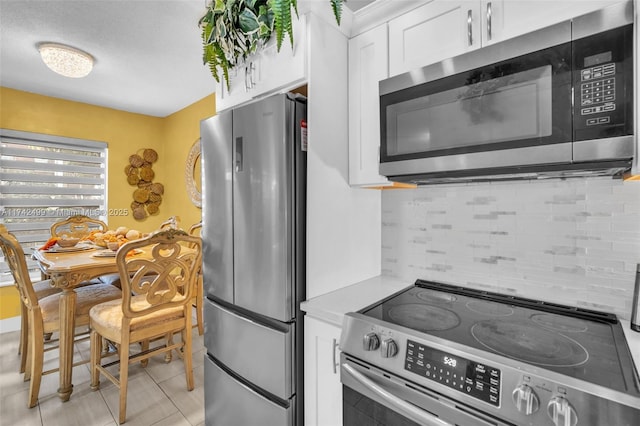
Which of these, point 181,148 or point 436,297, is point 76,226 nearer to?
point 181,148

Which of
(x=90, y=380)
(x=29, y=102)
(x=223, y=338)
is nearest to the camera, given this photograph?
(x=223, y=338)

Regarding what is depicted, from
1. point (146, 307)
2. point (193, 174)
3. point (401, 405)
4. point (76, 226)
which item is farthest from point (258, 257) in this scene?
point (76, 226)

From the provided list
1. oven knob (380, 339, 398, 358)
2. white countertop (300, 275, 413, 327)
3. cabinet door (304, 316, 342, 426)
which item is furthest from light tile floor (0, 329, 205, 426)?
oven knob (380, 339, 398, 358)

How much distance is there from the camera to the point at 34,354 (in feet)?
6.62

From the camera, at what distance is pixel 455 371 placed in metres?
0.86

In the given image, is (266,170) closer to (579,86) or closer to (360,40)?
(360,40)

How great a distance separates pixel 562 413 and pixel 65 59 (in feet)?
11.4

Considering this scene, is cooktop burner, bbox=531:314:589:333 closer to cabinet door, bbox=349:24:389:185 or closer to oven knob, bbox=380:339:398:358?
oven knob, bbox=380:339:398:358

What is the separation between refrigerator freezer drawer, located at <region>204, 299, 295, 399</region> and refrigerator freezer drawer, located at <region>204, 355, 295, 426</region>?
A: 0.17 feet

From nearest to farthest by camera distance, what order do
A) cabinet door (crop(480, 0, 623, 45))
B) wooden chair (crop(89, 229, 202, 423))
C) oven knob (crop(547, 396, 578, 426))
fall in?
oven knob (crop(547, 396, 578, 426)), cabinet door (crop(480, 0, 623, 45)), wooden chair (crop(89, 229, 202, 423))

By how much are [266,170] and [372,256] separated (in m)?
0.78

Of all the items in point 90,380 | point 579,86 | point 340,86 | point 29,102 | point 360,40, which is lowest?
point 90,380

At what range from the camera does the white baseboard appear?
3.20 metres

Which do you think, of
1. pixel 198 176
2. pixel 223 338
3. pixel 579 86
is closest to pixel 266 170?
pixel 223 338
